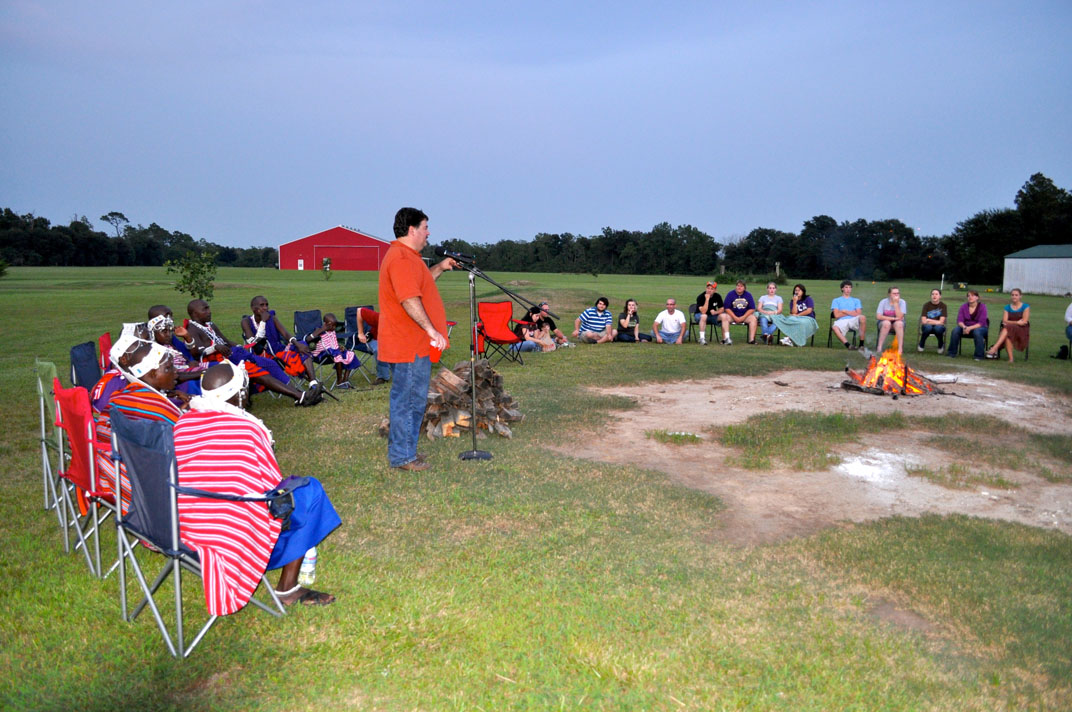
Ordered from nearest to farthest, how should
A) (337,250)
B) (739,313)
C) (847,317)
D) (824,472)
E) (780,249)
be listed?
(824,472) → (847,317) → (739,313) → (780,249) → (337,250)

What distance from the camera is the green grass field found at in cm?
271

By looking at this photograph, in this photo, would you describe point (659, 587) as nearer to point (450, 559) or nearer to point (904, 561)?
point (450, 559)

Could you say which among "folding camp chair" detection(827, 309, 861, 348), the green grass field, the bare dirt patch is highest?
"folding camp chair" detection(827, 309, 861, 348)

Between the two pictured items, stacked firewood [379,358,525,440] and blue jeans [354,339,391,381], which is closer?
stacked firewood [379,358,525,440]

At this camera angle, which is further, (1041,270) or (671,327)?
(1041,270)

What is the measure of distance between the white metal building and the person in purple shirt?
1324 inches

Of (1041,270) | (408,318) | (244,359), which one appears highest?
(1041,270)

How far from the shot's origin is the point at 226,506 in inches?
112

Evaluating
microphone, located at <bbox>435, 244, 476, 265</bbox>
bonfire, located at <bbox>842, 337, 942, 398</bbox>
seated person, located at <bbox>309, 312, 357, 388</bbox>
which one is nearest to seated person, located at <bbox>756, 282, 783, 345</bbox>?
bonfire, located at <bbox>842, 337, 942, 398</bbox>

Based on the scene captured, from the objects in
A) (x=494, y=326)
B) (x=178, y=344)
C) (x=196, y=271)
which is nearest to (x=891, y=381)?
(x=494, y=326)

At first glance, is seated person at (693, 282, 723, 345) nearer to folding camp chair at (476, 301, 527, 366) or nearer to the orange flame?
folding camp chair at (476, 301, 527, 366)

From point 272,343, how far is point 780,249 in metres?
46.8

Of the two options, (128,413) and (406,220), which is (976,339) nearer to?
(406,220)

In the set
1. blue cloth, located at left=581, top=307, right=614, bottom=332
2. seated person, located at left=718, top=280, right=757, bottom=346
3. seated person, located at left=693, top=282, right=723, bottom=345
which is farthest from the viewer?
seated person, located at left=693, top=282, right=723, bottom=345
